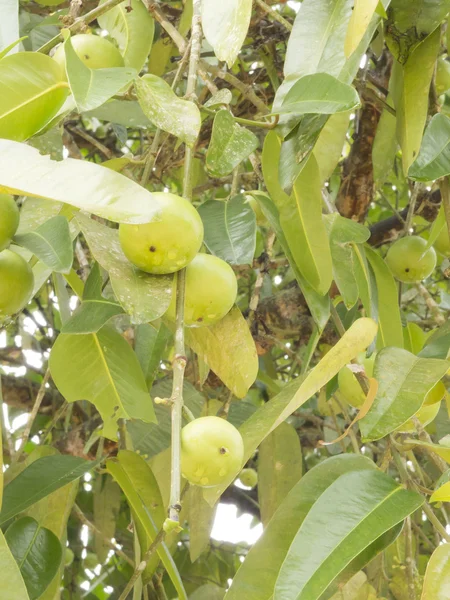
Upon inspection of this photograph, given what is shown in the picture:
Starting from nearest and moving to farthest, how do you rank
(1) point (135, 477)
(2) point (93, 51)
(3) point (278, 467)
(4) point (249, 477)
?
(2) point (93, 51) → (1) point (135, 477) → (3) point (278, 467) → (4) point (249, 477)

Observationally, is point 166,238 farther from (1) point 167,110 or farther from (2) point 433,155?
(2) point 433,155

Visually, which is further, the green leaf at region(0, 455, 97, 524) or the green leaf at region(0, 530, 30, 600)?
the green leaf at region(0, 455, 97, 524)

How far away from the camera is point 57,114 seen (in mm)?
679

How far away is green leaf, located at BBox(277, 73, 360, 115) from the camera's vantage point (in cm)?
65

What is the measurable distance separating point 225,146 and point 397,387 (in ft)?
0.95

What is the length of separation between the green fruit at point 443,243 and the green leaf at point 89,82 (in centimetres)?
85

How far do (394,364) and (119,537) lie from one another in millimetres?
1335

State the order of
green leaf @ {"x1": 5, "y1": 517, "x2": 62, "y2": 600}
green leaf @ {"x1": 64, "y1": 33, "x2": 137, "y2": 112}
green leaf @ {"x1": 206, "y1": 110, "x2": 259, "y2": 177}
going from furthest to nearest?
green leaf @ {"x1": 5, "y1": 517, "x2": 62, "y2": 600}
green leaf @ {"x1": 206, "y1": 110, "x2": 259, "y2": 177}
green leaf @ {"x1": 64, "y1": 33, "x2": 137, "y2": 112}

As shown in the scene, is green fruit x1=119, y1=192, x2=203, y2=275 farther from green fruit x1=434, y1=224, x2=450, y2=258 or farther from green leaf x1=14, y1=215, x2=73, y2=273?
green fruit x1=434, y1=224, x2=450, y2=258

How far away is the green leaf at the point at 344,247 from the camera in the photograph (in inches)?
35.4

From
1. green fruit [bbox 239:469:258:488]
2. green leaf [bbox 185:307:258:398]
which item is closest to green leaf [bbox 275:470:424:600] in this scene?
green leaf [bbox 185:307:258:398]

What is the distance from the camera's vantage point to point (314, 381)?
639 millimetres

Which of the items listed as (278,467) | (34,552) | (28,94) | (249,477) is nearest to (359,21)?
(28,94)

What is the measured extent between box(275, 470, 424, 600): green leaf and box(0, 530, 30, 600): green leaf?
0.20 m
